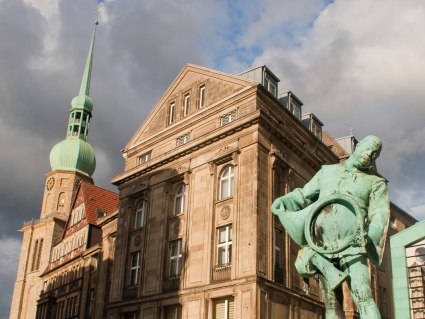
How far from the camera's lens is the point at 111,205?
181 ft

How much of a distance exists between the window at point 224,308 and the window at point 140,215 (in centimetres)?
888

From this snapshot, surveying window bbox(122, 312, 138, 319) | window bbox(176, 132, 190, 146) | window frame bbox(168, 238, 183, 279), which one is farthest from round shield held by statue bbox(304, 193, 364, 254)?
window bbox(176, 132, 190, 146)

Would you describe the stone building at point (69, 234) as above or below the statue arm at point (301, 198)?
above

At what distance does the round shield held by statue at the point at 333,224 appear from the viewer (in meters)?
5.77

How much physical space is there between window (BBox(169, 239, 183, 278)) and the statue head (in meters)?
23.4

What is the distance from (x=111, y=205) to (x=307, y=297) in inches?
1255

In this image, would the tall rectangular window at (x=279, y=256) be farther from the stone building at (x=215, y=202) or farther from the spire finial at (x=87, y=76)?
the spire finial at (x=87, y=76)

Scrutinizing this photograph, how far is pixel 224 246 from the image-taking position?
27.0m

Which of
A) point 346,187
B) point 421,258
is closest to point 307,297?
point 421,258

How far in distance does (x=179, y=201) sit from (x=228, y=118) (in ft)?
18.2

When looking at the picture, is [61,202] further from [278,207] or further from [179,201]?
[278,207]

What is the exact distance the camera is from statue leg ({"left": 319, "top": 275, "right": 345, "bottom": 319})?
5.91 metres

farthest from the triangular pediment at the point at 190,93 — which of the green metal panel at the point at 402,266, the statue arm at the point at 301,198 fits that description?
the statue arm at the point at 301,198

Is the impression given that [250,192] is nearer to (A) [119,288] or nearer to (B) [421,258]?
(B) [421,258]
